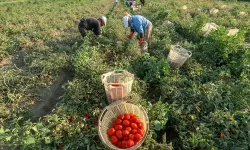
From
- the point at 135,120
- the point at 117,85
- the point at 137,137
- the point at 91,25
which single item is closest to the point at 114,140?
the point at 137,137

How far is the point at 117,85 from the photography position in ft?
12.0

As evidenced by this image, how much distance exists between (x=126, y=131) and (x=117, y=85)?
2.79 feet

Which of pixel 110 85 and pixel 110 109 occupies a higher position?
pixel 110 85

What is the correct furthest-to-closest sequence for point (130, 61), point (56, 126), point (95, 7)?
point (95, 7), point (130, 61), point (56, 126)

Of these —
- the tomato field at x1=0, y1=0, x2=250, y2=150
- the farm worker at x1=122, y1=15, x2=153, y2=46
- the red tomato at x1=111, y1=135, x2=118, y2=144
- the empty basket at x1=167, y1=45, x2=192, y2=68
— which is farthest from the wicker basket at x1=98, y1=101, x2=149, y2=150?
the farm worker at x1=122, y1=15, x2=153, y2=46

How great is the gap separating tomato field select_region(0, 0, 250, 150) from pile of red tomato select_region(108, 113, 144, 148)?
217 mm

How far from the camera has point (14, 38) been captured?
648 cm

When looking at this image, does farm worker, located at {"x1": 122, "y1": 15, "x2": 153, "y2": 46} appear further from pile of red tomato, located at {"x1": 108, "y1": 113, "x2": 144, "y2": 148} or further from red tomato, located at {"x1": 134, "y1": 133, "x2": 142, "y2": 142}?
red tomato, located at {"x1": 134, "y1": 133, "x2": 142, "y2": 142}

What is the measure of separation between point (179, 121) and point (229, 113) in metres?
0.86

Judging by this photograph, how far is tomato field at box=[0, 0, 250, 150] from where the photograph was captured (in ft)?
11.0

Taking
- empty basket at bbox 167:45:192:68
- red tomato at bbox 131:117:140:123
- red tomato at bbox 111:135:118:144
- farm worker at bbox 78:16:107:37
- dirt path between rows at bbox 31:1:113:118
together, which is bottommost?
dirt path between rows at bbox 31:1:113:118

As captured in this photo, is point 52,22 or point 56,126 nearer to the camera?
point 56,126

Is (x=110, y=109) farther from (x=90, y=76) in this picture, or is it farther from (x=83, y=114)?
(x=90, y=76)

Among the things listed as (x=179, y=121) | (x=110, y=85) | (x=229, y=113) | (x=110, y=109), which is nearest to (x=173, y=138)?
(x=179, y=121)
